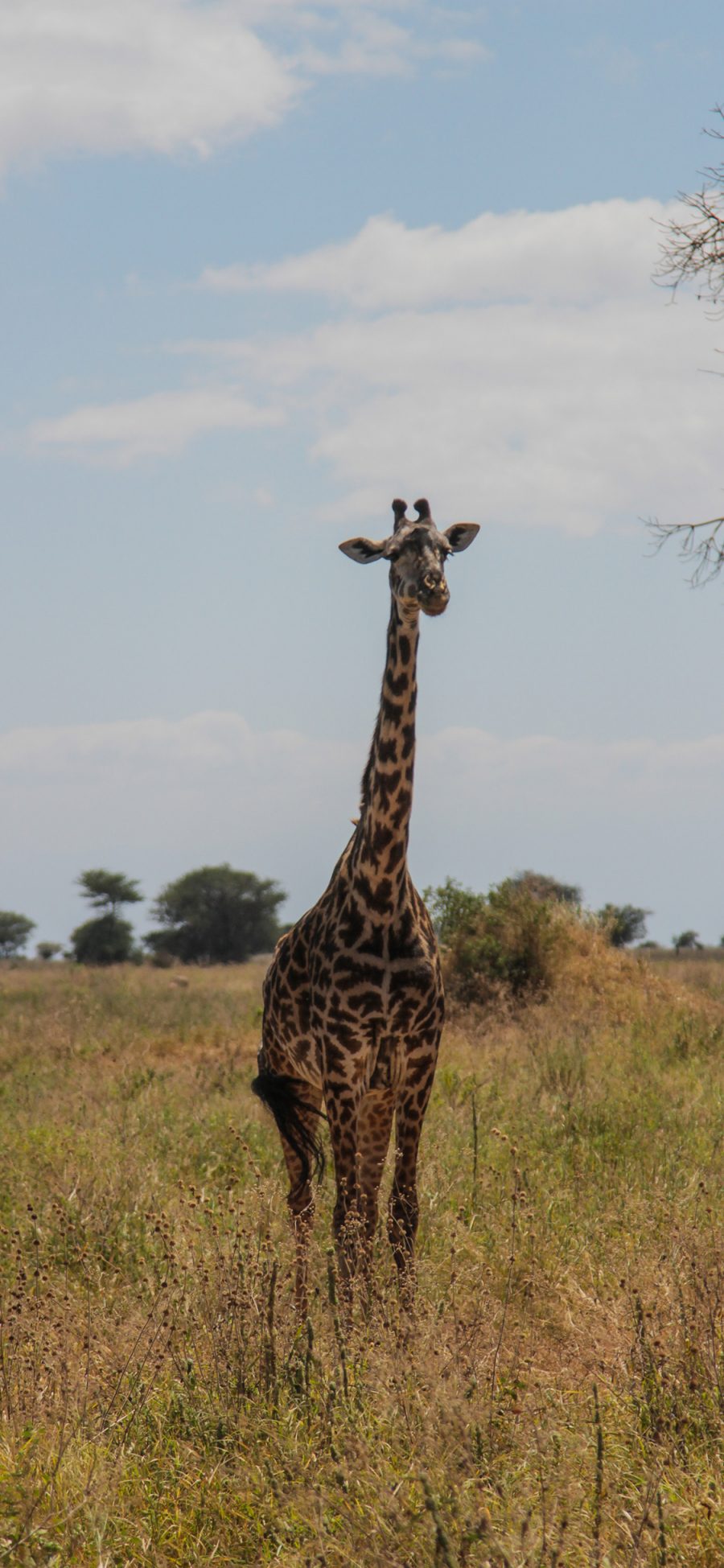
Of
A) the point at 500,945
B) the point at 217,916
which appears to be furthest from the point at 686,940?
the point at 500,945

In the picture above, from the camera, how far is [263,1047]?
8.23 metres

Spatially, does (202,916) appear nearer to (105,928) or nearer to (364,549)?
(105,928)

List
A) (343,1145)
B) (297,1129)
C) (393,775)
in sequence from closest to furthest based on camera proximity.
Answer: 1. (343,1145)
2. (393,775)
3. (297,1129)

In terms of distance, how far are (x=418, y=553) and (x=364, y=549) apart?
0.48 metres

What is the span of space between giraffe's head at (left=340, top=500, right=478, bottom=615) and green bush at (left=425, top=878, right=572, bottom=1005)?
345 inches

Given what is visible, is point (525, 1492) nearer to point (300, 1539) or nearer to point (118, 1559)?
point (300, 1539)

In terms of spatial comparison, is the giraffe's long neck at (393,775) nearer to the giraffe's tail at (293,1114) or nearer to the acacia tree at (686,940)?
the giraffe's tail at (293,1114)

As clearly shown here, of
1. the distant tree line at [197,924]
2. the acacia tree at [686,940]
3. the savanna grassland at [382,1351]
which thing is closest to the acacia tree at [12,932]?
the distant tree line at [197,924]

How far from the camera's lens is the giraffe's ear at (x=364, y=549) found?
6977 mm

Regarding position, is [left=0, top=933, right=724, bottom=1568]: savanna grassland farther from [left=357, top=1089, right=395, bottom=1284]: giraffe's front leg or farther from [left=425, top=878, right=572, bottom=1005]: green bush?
[left=425, top=878, right=572, bottom=1005]: green bush

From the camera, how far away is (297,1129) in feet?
25.8

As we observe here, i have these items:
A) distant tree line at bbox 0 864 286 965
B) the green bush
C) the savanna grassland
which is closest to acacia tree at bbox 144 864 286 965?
distant tree line at bbox 0 864 286 965

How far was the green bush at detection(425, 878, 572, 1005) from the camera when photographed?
52.5ft

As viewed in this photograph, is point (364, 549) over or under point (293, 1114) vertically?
over
